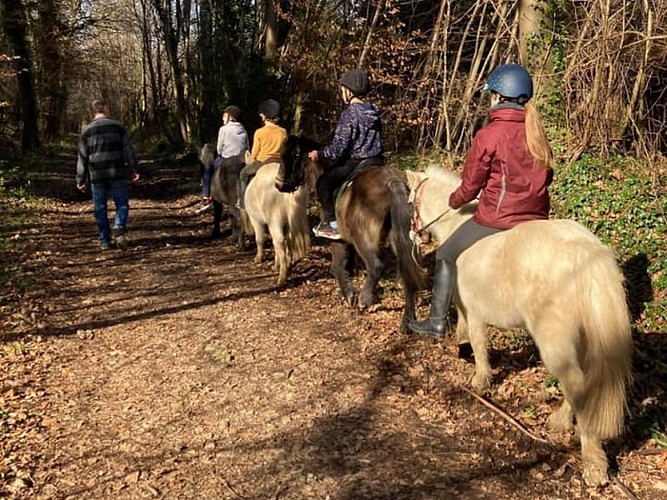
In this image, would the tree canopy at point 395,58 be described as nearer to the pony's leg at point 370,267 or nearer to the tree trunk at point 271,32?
the tree trunk at point 271,32

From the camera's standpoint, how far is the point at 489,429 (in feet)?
14.4

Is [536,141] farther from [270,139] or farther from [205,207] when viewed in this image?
[205,207]

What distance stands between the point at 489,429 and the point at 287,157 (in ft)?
13.7

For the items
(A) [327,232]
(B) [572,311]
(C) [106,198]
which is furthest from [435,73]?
(B) [572,311]

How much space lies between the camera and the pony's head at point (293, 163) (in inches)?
286

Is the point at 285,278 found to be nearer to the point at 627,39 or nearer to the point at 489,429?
the point at 489,429

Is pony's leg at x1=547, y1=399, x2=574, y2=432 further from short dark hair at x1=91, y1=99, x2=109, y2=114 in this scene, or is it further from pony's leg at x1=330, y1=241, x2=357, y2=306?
short dark hair at x1=91, y1=99, x2=109, y2=114

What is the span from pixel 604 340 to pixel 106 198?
8353 mm

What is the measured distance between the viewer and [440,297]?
486 centimetres

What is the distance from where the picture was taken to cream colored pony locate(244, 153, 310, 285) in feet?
25.8

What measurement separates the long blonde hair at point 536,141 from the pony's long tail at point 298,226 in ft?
13.3

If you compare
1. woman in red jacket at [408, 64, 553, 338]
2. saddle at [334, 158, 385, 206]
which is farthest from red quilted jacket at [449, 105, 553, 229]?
saddle at [334, 158, 385, 206]

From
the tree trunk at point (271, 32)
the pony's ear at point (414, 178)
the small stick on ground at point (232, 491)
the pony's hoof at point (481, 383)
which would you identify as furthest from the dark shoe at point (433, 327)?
the tree trunk at point (271, 32)

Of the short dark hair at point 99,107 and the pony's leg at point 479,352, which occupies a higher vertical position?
the short dark hair at point 99,107
